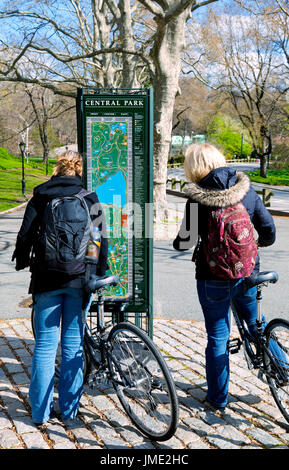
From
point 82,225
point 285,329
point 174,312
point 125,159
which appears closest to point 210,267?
point 285,329

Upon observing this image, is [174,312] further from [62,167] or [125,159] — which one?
[62,167]

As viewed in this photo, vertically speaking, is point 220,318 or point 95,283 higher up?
point 95,283

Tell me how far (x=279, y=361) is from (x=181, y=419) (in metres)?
0.82

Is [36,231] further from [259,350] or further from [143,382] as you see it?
[259,350]

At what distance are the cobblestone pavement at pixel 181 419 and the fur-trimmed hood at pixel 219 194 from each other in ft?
5.10

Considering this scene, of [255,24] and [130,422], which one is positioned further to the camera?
[255,24]

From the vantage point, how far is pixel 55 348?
335cm

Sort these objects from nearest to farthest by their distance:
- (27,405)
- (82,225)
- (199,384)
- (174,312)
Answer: (82,225), (27,405), (199,384), (174,312)

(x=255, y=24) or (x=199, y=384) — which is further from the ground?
(x=255, y=24)

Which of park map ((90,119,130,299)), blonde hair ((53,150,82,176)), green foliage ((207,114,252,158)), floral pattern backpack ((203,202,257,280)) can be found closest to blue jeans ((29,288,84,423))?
blonde hair ((53,150,82,176))

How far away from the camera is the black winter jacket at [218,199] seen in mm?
3205

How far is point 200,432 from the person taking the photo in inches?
127

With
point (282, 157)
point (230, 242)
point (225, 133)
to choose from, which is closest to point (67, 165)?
point (230, 242)

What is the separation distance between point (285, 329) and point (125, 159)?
83.4 inches
